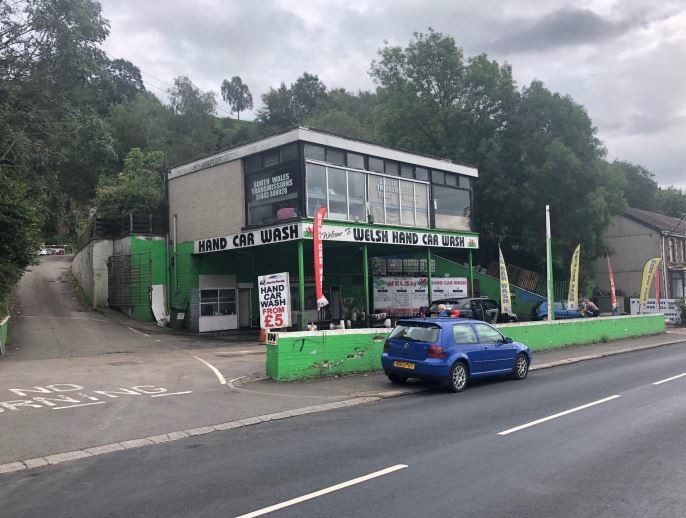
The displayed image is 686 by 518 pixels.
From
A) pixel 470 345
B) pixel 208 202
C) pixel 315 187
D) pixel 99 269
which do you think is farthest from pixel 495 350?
pixel 99 269

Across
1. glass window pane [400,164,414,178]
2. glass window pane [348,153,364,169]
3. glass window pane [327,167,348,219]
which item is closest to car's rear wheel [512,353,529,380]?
glass window pane [327,167,348,219]

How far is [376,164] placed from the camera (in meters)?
25.5

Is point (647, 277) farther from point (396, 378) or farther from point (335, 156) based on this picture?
point (396, 378)

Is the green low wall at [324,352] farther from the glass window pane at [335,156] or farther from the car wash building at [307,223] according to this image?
the glass window pane at [335,156]

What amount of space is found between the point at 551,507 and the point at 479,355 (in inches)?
299

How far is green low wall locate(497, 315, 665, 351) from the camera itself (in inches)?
763

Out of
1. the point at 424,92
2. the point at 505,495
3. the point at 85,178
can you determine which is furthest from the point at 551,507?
the point at 85,178

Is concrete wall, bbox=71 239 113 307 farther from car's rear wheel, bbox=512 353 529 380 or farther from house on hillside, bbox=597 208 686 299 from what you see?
house on hillside, bbox=597 208 686 299

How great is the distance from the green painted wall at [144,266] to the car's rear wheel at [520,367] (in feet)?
60.3

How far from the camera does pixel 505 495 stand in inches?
211

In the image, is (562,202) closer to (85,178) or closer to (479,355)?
(479,355)

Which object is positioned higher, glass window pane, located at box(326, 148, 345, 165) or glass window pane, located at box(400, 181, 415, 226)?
glass window pane, located at box(326, 148, 345, 165)

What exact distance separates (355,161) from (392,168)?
244 cm

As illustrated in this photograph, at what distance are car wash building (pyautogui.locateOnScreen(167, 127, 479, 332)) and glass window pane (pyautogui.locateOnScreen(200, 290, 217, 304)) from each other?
0.07 metres
